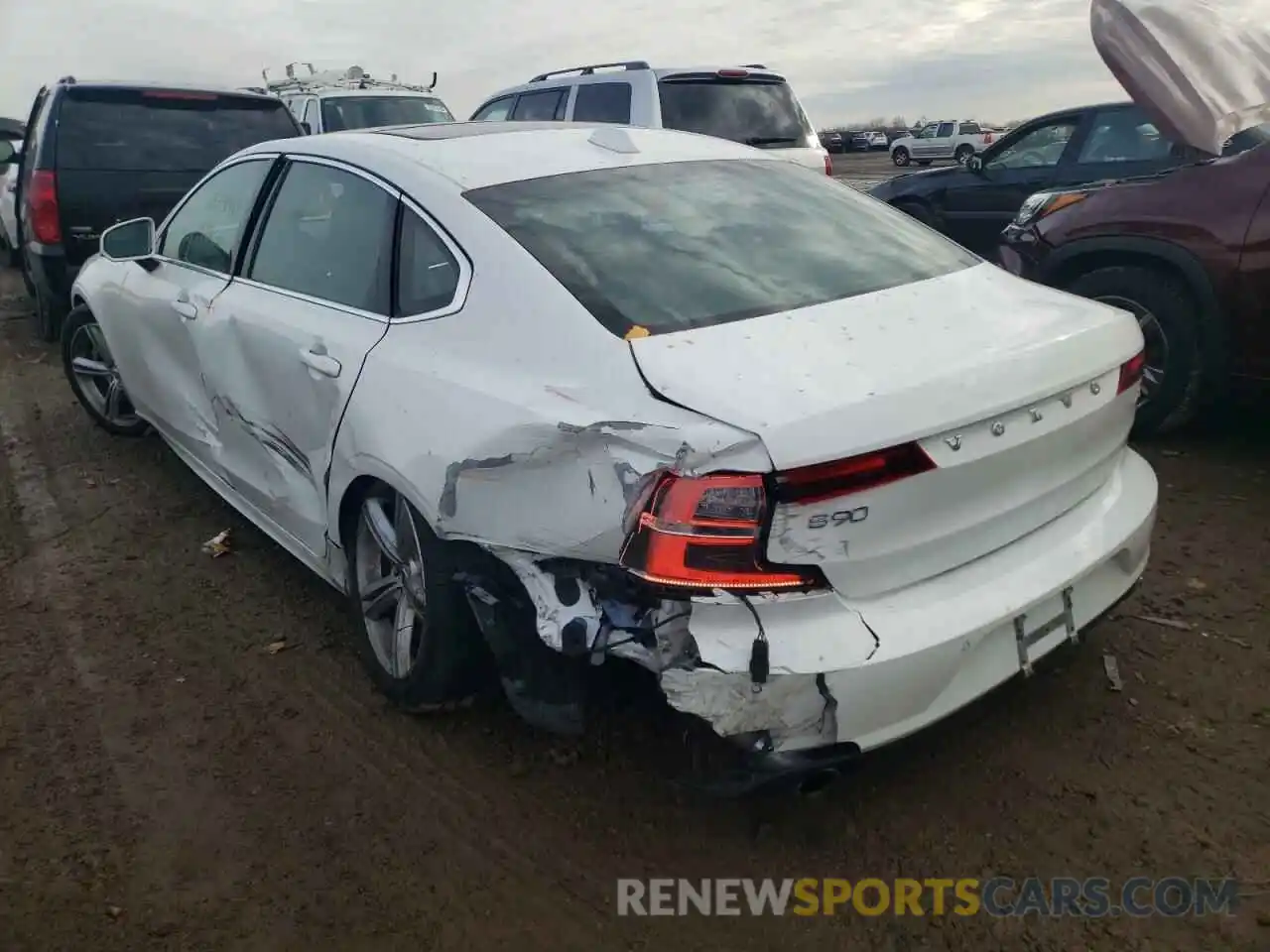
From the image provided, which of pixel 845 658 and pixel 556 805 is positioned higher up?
pixel 845 658

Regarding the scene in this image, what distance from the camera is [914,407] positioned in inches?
85.4

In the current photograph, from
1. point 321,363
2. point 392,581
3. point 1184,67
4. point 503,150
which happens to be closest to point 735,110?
point 1184,67

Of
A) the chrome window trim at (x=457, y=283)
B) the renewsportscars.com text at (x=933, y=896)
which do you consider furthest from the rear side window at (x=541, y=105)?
the renewsportscars.com text at (x=933, y=896)

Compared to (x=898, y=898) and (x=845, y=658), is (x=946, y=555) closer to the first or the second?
(x=845, y=658)

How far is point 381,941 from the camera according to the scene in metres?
2.33

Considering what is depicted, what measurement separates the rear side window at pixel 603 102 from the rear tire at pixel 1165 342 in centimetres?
448

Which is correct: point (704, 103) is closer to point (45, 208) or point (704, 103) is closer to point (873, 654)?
point (45, 208)

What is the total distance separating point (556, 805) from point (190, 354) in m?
2.46

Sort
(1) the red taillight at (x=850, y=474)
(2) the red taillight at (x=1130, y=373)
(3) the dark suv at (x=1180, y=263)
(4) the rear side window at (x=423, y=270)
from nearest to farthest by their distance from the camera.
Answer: (1) the red taillight at (x=850, y=474) < (2) the red taillight at (x=1130, y=373) < (4) the rear side window at (x=423, y=270) < (3) the dark suv at (x=1180, y=263)

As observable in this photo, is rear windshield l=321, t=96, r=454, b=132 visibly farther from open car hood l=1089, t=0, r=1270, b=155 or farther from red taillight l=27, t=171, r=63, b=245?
open car hood l=1089, t=0, r=1270, b=155

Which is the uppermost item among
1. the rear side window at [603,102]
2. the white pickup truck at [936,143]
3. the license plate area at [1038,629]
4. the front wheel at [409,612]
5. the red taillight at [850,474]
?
the rear side window at [603,102]

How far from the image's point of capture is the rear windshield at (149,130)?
6797mm

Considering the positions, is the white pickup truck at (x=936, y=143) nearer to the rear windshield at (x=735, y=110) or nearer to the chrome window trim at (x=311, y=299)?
the rear windshield at (x=735, y=110)

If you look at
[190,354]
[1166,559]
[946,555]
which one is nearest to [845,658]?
[946,555]
